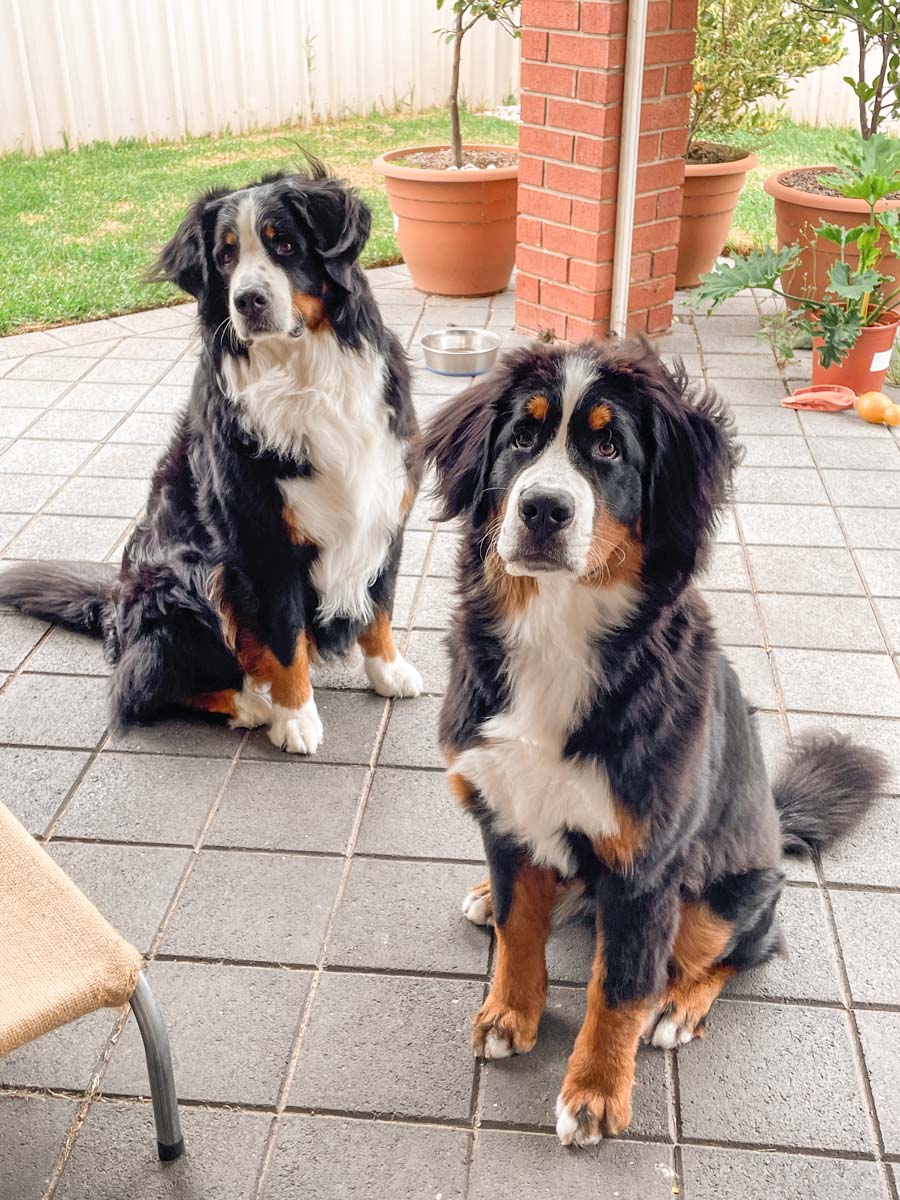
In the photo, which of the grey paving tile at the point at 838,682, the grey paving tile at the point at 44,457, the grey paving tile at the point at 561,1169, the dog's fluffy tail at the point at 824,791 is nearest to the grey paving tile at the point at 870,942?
the dog's fluffy tail at the point at 824,791

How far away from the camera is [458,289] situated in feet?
17.7

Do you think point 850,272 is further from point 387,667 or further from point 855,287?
point 387,667

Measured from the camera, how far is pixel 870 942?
2.07 meters

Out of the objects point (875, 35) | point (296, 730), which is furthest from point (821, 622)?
point (875, 35)

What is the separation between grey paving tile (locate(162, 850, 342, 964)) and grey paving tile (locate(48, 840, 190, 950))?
4 cm

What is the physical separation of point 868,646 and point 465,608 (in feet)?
5.44

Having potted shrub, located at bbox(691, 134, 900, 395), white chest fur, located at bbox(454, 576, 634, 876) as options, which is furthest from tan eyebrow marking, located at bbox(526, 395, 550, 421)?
potted shrub, located at bbox(691, 134, 900, 395)

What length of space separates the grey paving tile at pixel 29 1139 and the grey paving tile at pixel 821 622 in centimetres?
208

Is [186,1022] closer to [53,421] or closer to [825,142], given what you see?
[53,421]

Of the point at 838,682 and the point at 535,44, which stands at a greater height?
the point at 535,44

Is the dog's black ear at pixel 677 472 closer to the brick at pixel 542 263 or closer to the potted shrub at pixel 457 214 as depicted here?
the brick at pixel 542 263

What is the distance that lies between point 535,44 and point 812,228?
143 centimetres

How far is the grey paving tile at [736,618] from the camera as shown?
298 cm

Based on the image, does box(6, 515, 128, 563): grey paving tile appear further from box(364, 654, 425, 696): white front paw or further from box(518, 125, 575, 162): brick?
box(518, 125, 575, 162): brick
